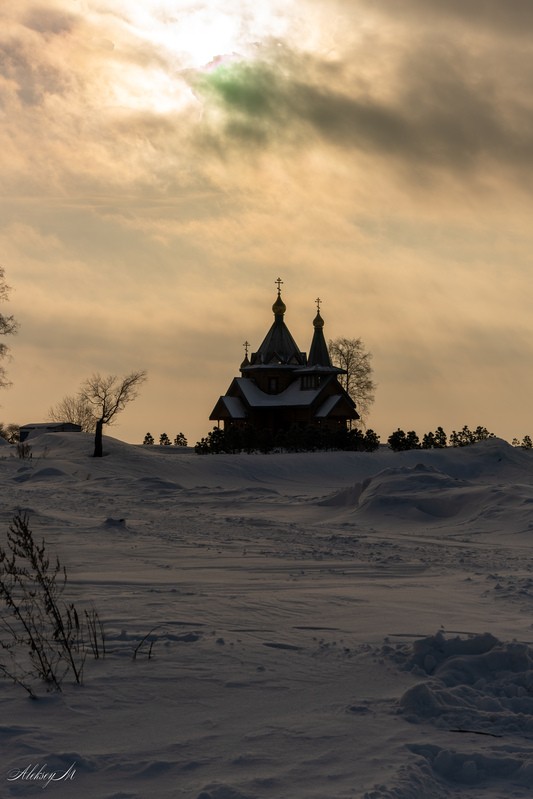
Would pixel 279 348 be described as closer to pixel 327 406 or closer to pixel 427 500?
pixel 327 406

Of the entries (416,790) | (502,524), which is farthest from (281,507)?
(416,790)

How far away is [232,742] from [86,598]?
3.69 metres

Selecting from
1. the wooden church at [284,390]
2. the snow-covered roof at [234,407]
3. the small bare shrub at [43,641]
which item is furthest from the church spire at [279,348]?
the small bare shrub at [43,641]

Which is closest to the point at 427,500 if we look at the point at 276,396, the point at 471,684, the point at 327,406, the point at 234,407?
the point at 471,684

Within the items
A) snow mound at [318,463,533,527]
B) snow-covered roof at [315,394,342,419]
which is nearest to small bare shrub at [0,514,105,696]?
snow mound at [318,463,533,527]

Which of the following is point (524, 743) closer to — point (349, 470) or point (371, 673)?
point (371, 673)

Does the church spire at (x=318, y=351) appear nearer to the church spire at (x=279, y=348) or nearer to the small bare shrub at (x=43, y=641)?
the church spire at (x=279, y=348)

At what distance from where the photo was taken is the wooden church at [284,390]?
176 feet

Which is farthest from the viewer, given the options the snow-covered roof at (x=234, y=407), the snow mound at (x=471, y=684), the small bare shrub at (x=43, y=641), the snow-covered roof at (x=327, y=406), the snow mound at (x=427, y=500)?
the snow-covered roof at (x=234, y=407)

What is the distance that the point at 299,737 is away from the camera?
4.87m

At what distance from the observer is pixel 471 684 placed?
19.1ft

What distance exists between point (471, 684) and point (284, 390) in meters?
50.2

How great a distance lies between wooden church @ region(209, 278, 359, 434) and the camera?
53.8 m

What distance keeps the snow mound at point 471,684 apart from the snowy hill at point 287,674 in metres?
0.01
